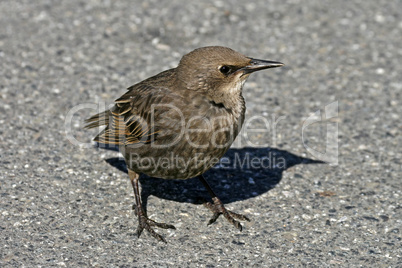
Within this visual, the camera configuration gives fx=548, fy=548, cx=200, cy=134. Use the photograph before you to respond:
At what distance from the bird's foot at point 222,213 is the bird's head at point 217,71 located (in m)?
0.93

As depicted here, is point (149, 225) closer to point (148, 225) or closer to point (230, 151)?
point (148, 225)

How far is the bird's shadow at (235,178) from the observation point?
199 inches

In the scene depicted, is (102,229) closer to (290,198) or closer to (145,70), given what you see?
(290,198)

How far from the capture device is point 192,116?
428 cm

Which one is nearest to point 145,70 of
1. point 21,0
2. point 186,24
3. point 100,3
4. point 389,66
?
point 186,24

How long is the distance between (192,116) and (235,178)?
1268 mm

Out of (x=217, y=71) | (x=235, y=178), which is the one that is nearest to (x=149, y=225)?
(x=235, y=178)

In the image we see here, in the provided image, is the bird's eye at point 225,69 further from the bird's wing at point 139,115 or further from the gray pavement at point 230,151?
the gray pavement at point 230,151

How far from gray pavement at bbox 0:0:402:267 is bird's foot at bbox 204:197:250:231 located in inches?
2.3

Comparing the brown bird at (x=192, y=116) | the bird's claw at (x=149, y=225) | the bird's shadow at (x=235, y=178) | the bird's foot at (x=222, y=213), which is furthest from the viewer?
the bird's shadow at (x=235, y=178)

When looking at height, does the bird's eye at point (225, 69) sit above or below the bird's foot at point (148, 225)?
above

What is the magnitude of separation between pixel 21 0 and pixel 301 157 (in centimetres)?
501

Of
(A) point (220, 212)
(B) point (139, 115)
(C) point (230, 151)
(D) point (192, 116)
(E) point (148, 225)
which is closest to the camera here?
(D) point (192, 116)

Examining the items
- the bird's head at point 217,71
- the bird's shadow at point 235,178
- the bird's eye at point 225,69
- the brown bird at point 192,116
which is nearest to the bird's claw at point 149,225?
the brown bird at point 192,116
